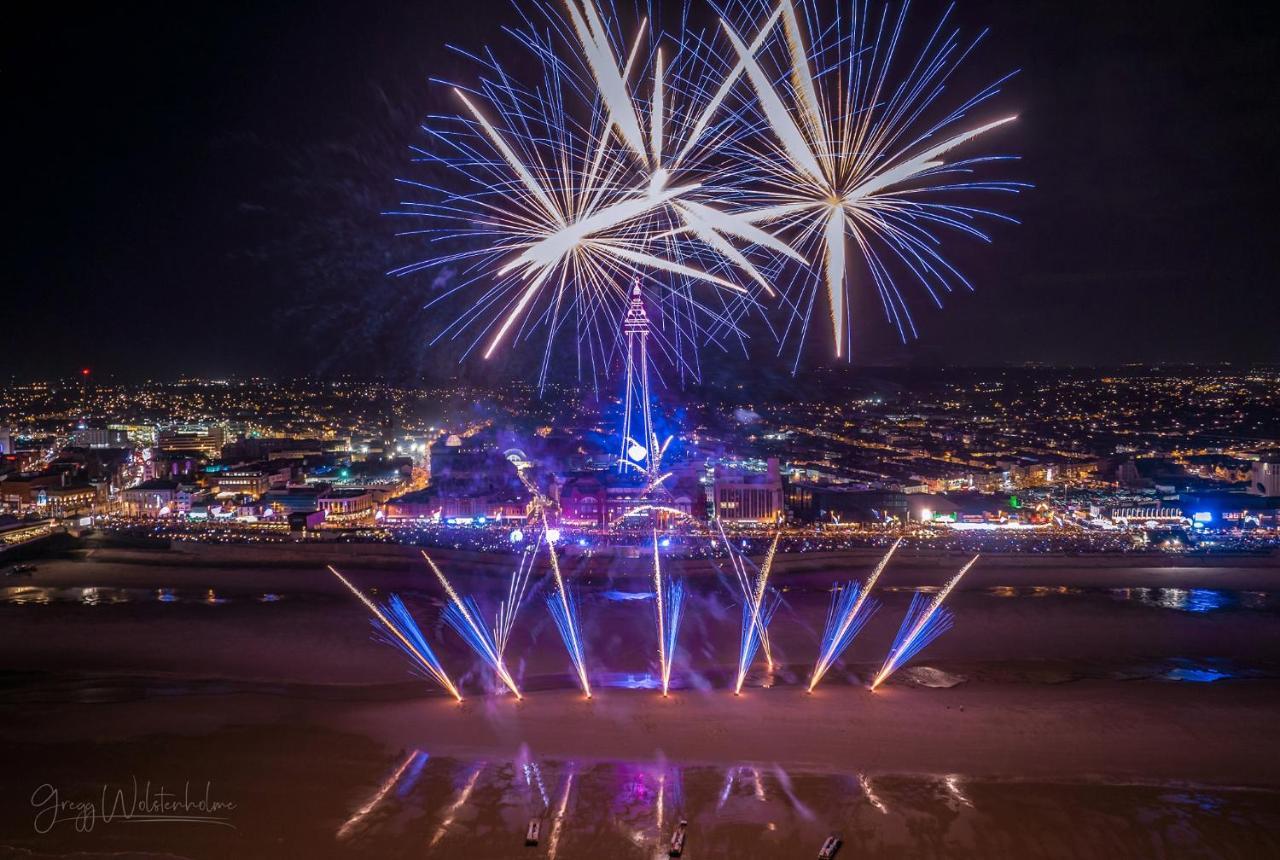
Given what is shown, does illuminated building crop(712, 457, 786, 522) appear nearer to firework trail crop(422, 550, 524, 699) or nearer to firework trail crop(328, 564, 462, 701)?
firework trail crop(422, 550, 524, 699)

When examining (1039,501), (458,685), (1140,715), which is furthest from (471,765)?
(1039,501)

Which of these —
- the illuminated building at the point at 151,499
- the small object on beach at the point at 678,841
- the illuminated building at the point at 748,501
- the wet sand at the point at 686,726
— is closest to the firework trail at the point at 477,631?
the wet sand at the point at 686,726

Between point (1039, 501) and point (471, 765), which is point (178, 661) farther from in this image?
point (1039, 501)

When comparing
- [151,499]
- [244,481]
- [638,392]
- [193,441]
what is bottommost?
[151,499]

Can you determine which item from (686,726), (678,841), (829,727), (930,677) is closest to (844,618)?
(930,677)

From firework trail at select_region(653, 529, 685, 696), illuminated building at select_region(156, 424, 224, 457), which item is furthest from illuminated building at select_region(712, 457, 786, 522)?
illuminated building at select_region(156, 424, 224, 457)

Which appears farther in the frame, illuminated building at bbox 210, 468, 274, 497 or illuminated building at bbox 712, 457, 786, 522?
illuminated building at bbox 210, 468, 274, 497

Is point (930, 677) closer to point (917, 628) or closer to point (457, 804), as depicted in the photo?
point (917, 628)
